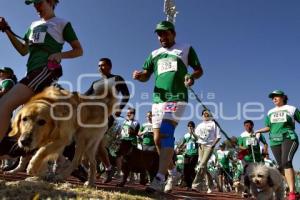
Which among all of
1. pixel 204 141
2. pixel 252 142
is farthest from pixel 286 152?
pixel 204 141

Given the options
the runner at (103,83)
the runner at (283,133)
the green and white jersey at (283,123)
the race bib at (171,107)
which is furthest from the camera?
the green and white jersey at (283,123)

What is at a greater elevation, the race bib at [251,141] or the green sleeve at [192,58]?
the green sleeve at [192,58]

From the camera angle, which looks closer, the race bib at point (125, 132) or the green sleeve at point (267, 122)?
the green sleeve at point (267, 122)

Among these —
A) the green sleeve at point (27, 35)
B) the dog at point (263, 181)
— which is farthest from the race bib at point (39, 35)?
the dog at point (263, 181)

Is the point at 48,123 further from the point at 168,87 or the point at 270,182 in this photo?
the point at 270,182

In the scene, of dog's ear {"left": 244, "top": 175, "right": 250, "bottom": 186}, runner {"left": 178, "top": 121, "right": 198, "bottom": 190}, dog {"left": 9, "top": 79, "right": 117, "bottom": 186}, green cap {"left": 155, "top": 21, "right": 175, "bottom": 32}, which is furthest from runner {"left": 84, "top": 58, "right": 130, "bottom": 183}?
runner {"left": 178, "top": 121, "right": 198, "bottom": 190}

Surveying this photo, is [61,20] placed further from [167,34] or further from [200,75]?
[200,75]

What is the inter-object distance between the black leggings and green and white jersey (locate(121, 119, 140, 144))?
411 cm

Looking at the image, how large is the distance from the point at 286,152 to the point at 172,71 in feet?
10.6

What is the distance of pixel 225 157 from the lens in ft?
48.2

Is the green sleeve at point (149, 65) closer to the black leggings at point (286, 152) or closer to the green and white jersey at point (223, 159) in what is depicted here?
the black leggings at point (286, 152)

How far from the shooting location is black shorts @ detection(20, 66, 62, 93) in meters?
4.41

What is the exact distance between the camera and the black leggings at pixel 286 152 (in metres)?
7.07

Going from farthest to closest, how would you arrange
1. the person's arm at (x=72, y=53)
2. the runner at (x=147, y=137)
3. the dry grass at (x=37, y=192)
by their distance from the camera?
the runner at (x=147, y=137) → the person's arm at (x=72, y=53) → the dry grass at (x=37, y=192)
